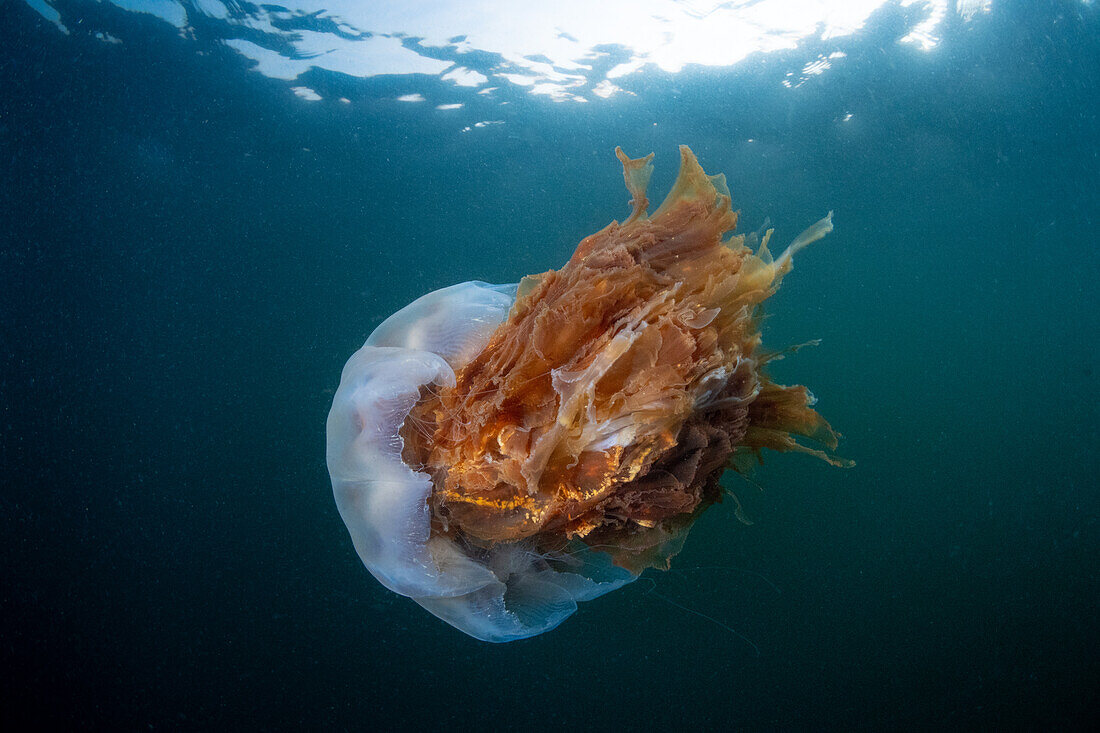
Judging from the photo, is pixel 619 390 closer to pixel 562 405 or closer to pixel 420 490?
pixel 562 405

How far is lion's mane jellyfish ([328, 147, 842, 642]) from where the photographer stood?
6.82 feet

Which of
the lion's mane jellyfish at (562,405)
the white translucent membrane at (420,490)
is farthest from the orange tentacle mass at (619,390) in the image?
the white translucent membrane at (420,490)

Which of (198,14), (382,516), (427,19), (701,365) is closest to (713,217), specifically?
(701,365)

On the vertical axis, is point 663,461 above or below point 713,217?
below

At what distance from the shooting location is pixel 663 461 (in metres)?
2.30

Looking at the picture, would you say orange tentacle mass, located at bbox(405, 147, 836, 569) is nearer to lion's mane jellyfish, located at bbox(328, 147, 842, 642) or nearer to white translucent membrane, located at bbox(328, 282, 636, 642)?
lion's mane jellyfish, located at bbox(328, 147, 842, 642)

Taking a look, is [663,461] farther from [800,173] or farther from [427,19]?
[800,173]

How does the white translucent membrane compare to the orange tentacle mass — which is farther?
the white translucent membrane

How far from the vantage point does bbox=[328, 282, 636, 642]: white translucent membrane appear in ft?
7.44

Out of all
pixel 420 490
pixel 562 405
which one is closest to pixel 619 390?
pixel 562 405

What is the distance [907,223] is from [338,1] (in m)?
17.1

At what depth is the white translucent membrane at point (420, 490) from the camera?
2.27 m

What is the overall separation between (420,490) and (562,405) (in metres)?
0.74

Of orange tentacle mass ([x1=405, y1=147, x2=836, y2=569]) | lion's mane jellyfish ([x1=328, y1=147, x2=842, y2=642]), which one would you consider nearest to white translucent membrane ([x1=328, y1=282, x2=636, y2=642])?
lion's mane jellyfish ([x1=328, y1=147, x2=842, y2=642])
